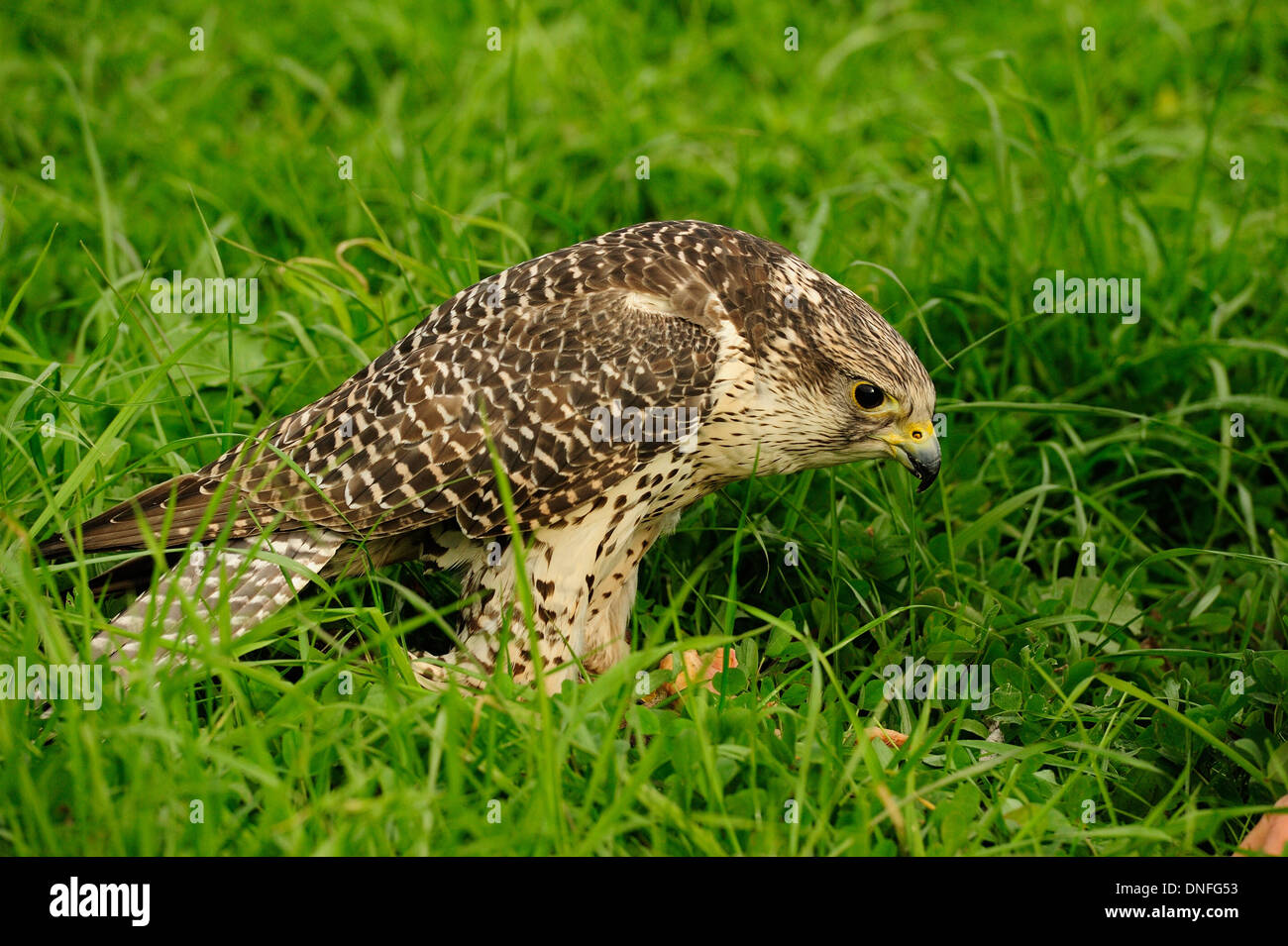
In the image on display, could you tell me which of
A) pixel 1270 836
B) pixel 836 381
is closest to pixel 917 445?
pixel 836 381

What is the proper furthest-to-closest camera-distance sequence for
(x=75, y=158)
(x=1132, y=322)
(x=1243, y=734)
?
(x=75, y=158)
(x=1132, y=322)
(x=1243, y=734)

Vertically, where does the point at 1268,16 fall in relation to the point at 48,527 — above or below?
above

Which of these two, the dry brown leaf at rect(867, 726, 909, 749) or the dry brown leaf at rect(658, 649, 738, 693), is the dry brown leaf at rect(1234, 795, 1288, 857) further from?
the dry brown leaf at rect(658, 649, 738, 693)

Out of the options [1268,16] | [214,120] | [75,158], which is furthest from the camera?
[1268,16]

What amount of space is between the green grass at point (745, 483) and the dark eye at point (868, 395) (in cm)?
53

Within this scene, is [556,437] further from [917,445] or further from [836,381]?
[917,445]

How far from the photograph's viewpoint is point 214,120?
709 centimetres

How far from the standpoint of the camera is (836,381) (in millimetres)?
3793

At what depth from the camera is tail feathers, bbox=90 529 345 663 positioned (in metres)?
3.52

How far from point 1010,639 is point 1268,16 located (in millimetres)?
5857

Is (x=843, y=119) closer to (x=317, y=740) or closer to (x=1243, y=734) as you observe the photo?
(x=1243, y=734)

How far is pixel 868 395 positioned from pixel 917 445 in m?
0.24

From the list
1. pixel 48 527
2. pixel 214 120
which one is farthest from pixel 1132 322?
pixel 214 120
